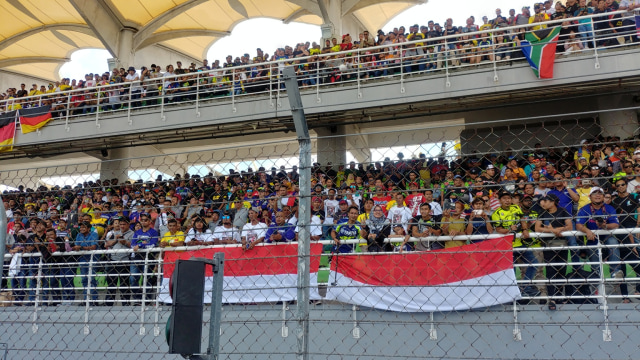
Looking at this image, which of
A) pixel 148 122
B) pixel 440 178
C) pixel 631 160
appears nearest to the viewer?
pixel 631 160

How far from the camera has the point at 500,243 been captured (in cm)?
561

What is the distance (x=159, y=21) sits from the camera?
18656 millimetres

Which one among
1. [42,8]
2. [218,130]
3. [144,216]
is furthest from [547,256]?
[42,8]

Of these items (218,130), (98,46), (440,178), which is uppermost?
(98,46)

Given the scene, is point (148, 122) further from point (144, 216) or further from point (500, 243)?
point (500, 243)

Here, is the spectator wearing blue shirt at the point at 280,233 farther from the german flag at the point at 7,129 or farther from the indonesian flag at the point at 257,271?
the german flag at the point at 7,129

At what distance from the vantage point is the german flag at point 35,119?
14469 mm

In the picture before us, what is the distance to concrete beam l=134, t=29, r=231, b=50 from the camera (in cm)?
1903

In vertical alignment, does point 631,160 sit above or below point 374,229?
above

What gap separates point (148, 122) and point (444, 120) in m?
7.38

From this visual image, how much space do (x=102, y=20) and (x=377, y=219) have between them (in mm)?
14164

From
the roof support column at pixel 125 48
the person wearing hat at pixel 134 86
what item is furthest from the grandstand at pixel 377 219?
the roof support column at pixel 125 48

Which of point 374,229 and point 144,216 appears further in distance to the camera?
point 144,216

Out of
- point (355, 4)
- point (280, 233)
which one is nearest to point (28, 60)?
point (355, 4)
